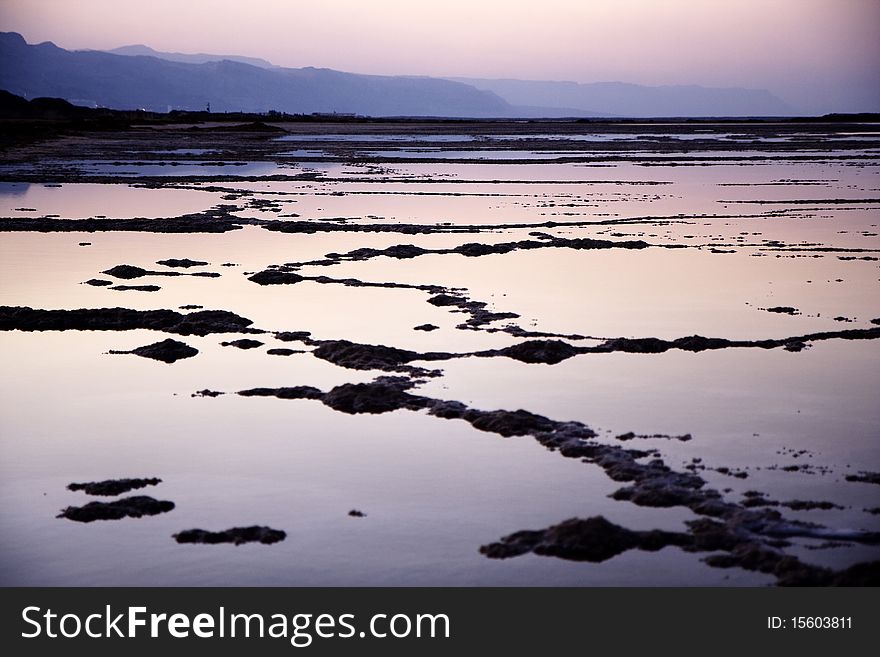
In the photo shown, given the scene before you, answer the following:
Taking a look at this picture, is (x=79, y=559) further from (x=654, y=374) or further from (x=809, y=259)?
(x=809, y=259)

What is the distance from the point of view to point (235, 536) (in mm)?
7465

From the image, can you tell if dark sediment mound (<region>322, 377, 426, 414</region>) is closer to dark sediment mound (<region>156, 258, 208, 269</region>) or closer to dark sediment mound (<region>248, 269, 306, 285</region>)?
dark sediment mound (<region>248, 269, 306, 285</region>)

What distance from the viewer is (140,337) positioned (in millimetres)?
13781

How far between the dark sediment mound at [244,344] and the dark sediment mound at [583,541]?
6.53m

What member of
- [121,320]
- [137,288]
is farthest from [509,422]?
[137,288]

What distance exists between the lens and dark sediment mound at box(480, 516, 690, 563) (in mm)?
7117

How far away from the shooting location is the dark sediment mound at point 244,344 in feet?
43.2

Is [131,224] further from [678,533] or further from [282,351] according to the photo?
[678,533]

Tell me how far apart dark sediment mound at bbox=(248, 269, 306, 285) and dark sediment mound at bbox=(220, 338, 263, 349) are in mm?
4391

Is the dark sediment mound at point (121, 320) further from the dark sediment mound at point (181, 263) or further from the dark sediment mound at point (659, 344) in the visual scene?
the dark sediment mound at point (659, 344)

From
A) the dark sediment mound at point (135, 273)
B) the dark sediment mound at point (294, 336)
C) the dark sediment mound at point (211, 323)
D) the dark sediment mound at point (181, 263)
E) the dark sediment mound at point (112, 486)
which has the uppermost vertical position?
the dark sediment mound at point (181, 263)

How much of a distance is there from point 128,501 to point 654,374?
19.8 feet

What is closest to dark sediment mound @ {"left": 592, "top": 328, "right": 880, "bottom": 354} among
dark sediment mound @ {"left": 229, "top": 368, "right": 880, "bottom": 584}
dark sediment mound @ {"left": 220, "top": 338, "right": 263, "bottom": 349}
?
dark sediment mound @ {"left": 229, "top": 368, "right": 880, "bottom": 584}

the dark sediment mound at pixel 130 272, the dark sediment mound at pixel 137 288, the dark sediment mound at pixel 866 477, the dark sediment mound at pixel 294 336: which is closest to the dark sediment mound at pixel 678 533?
the dark sediment mound at pixel 866 477
